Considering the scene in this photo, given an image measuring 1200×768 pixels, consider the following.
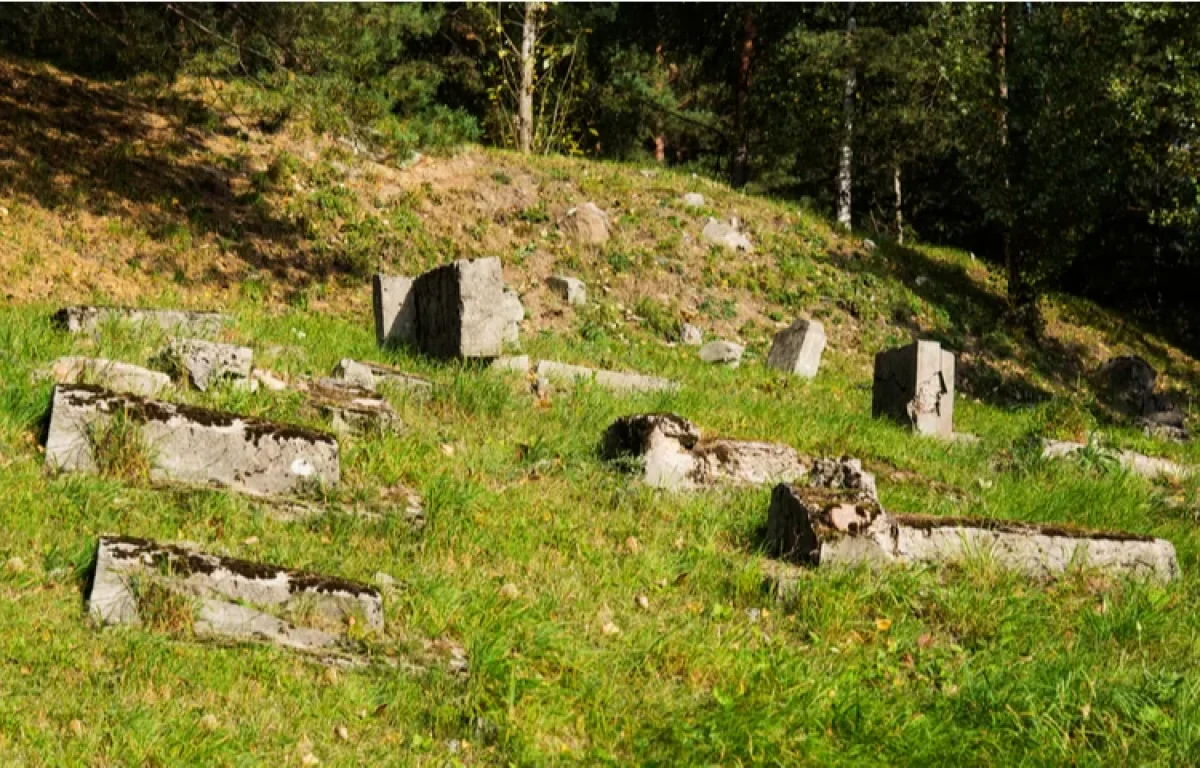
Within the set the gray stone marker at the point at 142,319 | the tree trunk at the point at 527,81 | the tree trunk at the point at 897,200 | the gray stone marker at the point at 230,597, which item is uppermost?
Answer: the tree trunk at the point at 527,81

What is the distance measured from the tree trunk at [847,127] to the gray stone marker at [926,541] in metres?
18.8

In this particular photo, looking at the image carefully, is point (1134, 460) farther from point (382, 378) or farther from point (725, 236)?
point (725, 236)

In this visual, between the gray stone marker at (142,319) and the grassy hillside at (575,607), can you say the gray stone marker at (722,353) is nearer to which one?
the grassy hillside at (575,607)

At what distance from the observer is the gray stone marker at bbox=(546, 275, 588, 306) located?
17.1 meters

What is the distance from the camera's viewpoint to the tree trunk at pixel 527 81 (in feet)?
77.0

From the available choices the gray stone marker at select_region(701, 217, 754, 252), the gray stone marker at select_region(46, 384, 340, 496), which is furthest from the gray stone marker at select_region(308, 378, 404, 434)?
the gray stone marker at select_region(701, 217, 754, 252)

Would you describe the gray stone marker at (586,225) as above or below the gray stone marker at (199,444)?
above

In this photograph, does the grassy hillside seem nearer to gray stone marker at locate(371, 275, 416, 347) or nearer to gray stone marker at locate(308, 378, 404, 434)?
gray stone marker at locate(308, 378, 404, 434)

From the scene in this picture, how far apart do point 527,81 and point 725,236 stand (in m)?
6.23

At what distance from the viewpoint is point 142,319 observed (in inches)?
356

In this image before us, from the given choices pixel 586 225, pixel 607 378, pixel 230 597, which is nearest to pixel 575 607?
pixel 230 597

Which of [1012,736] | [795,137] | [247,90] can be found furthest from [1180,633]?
[795,137]

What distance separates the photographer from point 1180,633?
6.20 metres

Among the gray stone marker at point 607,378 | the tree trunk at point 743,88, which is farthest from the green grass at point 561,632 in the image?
the tree trunk at point 743,88
